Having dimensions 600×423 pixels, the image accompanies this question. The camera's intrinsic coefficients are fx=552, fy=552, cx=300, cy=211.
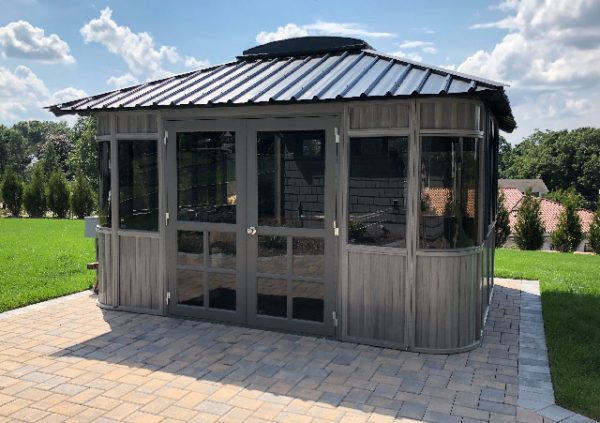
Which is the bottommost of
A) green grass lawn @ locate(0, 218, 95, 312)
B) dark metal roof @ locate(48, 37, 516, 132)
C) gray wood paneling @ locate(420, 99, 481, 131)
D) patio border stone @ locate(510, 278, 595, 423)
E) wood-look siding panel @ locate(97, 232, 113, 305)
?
patio border stone @ locate(510, 278, 595, 423)

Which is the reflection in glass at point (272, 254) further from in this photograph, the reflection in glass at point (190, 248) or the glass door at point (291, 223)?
the reflection in glass at point (190, 248)

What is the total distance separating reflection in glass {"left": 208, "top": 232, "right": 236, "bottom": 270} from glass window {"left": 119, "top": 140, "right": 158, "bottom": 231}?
0.79 m

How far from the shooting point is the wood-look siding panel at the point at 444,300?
529 cm

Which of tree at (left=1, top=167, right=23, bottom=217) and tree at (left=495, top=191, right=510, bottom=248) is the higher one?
tree at (left=1, top=167, right=23, bottom=217)

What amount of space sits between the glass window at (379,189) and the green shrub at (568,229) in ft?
44.4

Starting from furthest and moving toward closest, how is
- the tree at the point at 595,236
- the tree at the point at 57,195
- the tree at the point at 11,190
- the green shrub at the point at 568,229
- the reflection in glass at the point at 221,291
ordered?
the tree at the point at 11,190 → the tree at the point at 57,195 → the green shrub at the point at 568,229 → the tree at the point at 595,236 → the reflection in glass at the point at 221,291

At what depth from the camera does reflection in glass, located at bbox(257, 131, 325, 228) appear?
18.4 ft

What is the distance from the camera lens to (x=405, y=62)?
6121 millimetres

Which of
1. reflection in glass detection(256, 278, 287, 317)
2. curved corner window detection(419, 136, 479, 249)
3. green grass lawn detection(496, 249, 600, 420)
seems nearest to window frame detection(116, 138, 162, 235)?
reflection in glass detection(256, 278, 287, 317)

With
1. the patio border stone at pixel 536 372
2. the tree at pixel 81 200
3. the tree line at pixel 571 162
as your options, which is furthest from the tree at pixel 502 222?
the tree line at pixel 571 162

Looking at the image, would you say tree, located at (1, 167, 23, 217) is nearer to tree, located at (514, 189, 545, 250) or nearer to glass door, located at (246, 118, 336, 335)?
tree, located at (514, 189, 545, 250)

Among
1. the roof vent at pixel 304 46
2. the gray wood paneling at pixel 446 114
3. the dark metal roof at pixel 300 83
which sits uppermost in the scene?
the roof vent at pixel 304 46

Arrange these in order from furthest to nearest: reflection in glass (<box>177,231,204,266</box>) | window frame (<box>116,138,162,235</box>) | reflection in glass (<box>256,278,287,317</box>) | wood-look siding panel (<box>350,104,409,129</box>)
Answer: window frame (<box>116,138,162,235</box>) → reflection in glass (<box>177,231,204,266</box>) → reflection in glass (<box>256,278,287,317</box>) → wood-look siding panel (<box>350,104,409,129</box>)

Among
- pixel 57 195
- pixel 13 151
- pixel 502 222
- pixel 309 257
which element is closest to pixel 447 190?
pixel 309 257
